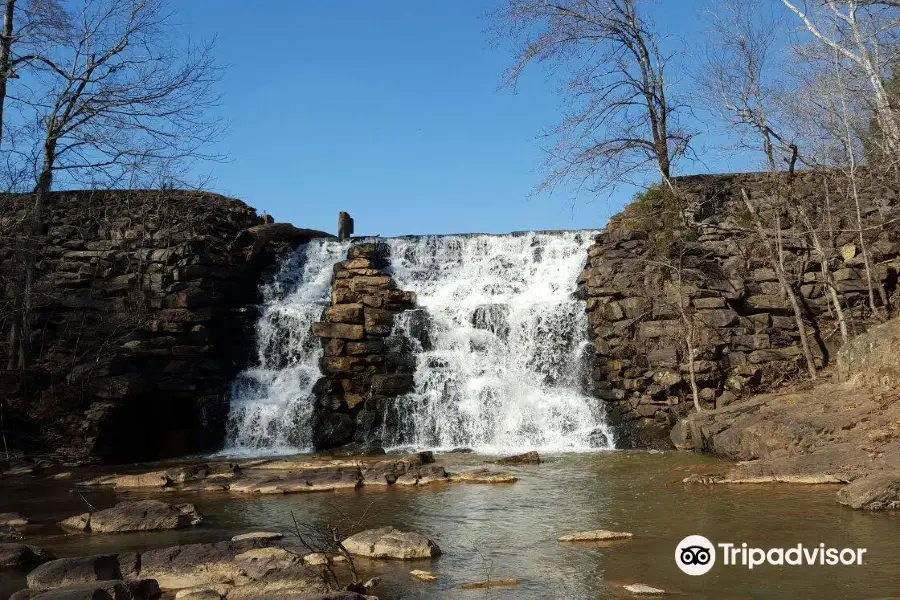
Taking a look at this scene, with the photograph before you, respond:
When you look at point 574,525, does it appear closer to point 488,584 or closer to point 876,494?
point 488,584

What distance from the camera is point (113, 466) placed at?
1441 centimetres

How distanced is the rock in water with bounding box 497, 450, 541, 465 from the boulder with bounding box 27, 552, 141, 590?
7.66m

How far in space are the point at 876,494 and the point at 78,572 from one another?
7.57m

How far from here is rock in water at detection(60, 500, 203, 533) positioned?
26.5 feet

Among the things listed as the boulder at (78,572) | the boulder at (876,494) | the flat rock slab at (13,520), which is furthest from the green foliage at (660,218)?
the boulder at (78,572)

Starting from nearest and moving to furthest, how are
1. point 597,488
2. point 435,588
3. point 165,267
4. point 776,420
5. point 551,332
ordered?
point 435,588
point 597,488
point 776,420
point 551,332
point 165,267

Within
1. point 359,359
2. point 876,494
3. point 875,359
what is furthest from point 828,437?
point 359,359

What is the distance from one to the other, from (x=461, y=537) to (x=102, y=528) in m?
3.97

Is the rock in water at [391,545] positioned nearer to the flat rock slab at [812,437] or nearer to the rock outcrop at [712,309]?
the flat rock slab at [812,437]

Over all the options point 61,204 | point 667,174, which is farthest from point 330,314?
point 667,174

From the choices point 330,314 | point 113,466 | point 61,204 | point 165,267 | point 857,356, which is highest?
point 61,204

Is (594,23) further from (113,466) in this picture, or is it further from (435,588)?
(435,588)

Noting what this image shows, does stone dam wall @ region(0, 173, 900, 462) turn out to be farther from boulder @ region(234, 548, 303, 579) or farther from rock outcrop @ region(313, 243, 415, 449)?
boulder @ region(234, 548, 303, 579)

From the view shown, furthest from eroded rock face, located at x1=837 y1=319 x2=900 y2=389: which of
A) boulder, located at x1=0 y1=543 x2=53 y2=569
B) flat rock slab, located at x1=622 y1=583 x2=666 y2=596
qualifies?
boulder, located at x1=0 y1=543 x2=53 y2=569
